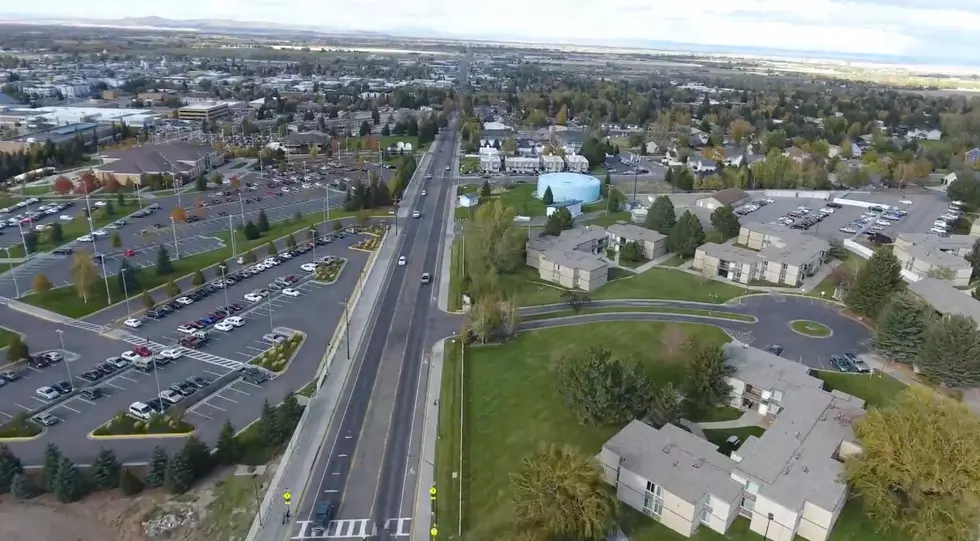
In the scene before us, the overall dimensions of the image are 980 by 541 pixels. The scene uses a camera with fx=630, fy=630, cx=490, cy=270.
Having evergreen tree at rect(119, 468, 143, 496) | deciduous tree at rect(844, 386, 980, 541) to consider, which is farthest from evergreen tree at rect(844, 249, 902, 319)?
evergreen tree at rect(119, 468, 143, 496)

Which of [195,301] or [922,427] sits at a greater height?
[922,427]

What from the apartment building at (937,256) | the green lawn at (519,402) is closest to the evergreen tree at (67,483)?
the green lawn at (519,402)

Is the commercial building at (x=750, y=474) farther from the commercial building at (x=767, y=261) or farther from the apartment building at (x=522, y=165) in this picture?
the apartment building at (x=522, y=165)

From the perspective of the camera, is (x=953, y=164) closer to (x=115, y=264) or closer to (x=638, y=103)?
(x=638, y=103)

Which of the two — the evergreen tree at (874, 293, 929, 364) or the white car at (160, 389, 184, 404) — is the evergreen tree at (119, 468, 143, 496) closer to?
the white car at (160, 389, 184, 404)

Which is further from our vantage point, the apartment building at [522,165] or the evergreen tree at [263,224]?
the apartment building at [522,165]

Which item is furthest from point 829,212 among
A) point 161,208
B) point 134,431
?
point 161,208
